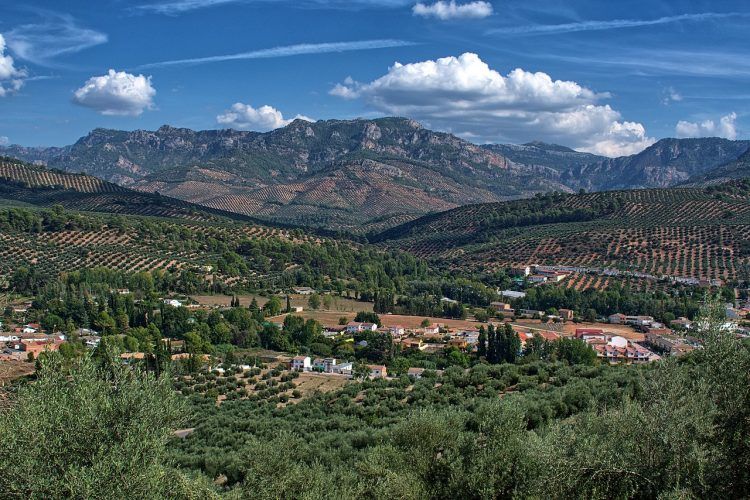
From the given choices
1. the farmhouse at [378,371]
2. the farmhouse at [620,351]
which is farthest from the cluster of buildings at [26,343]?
the farmhouse at [620,351]

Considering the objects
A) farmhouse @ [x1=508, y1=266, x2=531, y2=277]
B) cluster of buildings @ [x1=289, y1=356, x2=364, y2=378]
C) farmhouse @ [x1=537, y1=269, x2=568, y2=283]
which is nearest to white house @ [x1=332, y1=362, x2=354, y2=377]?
cluster of buildings @ [x1=289, y1=356, x2=364, y2=378]

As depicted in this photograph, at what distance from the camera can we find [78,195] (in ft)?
520

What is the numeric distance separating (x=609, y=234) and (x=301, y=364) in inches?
3381

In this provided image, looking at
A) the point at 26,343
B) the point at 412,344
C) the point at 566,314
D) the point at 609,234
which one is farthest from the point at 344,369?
the point at 609,234

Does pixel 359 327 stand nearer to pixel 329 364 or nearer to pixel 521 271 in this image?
pixel 329 364

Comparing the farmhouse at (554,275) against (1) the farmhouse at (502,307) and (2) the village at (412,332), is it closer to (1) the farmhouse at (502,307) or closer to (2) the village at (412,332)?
(2) the village at (412,332)

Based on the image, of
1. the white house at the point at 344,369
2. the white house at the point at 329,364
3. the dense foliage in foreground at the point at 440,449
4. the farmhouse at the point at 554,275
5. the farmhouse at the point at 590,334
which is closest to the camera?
the dense foliage in foreground at the point at 440,449

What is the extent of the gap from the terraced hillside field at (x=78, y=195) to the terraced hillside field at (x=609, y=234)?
178 feet

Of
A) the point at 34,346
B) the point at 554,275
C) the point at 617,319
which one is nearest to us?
the point at 34,346

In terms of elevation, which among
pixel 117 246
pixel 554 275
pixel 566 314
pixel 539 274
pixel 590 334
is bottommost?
pixel 566 314

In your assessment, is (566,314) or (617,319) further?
(566,314)

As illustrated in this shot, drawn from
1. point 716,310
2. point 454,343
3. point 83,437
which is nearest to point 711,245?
point 454,343

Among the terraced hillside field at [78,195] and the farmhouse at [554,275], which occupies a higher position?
the terraced hillside field at [78,195]

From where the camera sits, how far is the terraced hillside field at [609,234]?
100062mm
